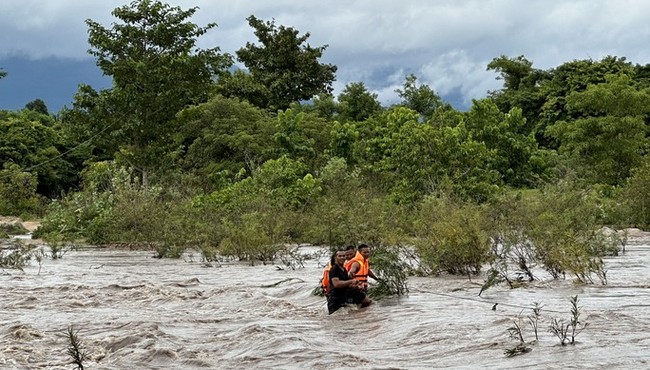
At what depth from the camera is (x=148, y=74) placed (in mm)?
34062

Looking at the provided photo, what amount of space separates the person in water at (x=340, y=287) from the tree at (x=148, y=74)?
75.2ft

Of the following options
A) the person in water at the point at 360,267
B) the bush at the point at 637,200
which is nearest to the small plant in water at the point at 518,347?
the person in water at the point at 360,267

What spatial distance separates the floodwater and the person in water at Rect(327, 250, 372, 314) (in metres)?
0.18

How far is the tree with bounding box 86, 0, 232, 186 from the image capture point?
112 feet

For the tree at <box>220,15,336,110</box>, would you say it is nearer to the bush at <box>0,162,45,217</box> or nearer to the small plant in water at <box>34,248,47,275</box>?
the bush at <box>0,162,45,217</box>

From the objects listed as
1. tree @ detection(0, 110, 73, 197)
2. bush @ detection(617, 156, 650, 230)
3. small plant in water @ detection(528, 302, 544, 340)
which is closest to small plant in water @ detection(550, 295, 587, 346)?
small plant in water @ detection(528, 302, 544, 340)

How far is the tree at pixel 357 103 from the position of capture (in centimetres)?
5038

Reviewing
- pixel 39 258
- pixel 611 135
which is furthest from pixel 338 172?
pixel 39 258

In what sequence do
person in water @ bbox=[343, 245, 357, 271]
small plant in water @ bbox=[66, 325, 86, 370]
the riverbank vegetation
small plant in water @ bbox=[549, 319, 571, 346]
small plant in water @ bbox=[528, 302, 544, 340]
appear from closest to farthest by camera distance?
small plant in water @ bbox=[66, 325, 86, 370]
small plant in water @ bbox=[549, 319, 571, 346]
small plant in water @ bbox=[528, 302, 544, 340]
person in water @ bbox=[343, 245, 357, 271]
the riverbank vegetation

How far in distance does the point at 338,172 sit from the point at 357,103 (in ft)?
57.2

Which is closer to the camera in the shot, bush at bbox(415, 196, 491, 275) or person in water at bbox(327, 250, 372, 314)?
person in water at bbox(327, 250, 372, 314)

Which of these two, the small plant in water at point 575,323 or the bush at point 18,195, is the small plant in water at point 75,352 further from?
the bush at point 18,195

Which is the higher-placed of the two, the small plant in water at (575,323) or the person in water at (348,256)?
the person in water at (348,256)

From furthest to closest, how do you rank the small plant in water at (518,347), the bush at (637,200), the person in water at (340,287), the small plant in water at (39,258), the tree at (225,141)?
the tree at (225,141) < the bush at (637,200) < the small plant in water at (39,258) < the person in water at (340,287) < the small plant in water at (518,347)
